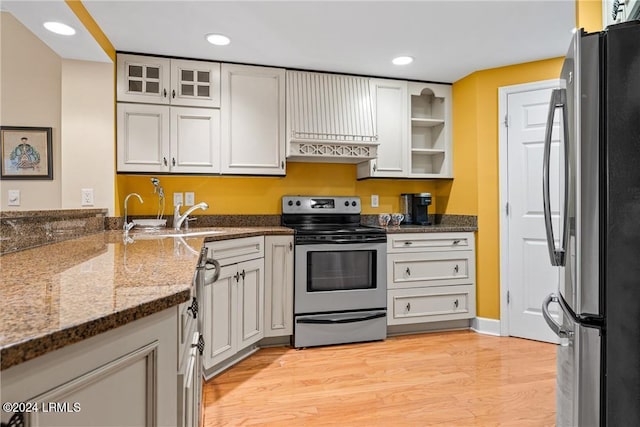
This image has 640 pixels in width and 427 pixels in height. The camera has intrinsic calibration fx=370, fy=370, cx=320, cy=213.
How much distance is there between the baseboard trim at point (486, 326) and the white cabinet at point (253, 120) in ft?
6.96

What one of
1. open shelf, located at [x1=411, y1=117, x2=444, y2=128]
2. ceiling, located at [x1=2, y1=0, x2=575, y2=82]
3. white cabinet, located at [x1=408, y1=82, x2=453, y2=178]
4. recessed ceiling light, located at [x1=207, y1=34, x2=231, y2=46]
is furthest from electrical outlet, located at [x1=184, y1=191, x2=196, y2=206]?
open shelf, located at [x1=411, y1=117, x2=444, y2=128]

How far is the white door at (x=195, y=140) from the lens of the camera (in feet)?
9.36

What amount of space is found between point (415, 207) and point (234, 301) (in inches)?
76.7

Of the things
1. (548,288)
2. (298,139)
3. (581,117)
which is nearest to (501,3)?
(581,117)

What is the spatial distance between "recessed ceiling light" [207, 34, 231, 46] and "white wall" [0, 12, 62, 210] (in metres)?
1.17

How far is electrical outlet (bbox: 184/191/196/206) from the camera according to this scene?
10.3ft

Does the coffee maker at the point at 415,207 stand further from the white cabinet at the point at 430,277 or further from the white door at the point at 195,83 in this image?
the white door at the point at 195,83

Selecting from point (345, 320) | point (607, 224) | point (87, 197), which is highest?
point (87, 197)

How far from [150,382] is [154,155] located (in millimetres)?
2368

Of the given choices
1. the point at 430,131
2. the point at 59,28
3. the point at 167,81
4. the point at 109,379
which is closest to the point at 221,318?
the point at 109,379

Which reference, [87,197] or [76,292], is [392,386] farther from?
[87,197]

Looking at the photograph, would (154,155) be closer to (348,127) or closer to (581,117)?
(348,127)

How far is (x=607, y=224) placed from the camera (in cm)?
115

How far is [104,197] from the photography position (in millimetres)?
2617
